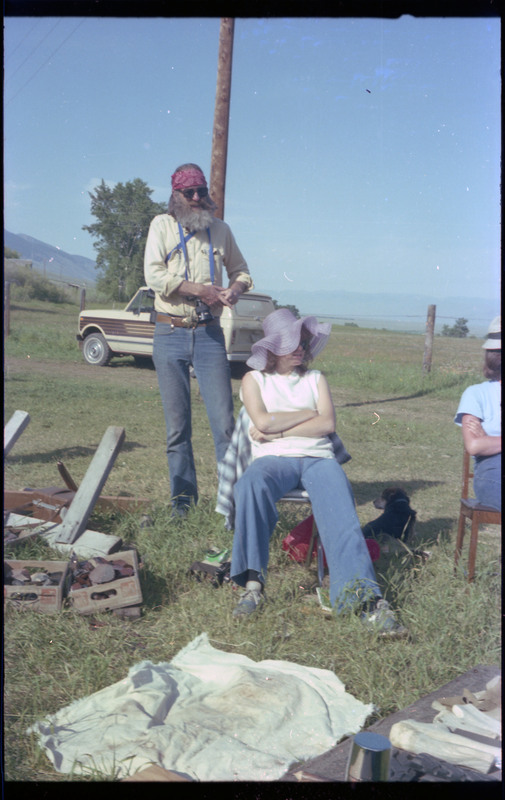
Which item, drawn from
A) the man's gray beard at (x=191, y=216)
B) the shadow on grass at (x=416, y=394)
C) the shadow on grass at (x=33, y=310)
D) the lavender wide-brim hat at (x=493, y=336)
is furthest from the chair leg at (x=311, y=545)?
the shadow on grass at (x=33, y=310)

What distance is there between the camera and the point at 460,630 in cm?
306

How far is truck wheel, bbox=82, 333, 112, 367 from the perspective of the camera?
43.1ft

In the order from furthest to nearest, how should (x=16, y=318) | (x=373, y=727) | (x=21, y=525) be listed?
(x=16, y=318) → (x=21, y=525) → (x=373, y=727)

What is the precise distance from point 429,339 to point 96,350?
6.18m

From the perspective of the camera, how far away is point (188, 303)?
4.12 metres

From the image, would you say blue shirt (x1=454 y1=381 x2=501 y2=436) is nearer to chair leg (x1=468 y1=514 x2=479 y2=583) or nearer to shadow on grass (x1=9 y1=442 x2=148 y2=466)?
chair leg (x1=468 y1=514 x2=479 y2=583)

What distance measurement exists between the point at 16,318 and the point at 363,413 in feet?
40.3

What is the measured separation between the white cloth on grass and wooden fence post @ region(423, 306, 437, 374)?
1000 centimetres

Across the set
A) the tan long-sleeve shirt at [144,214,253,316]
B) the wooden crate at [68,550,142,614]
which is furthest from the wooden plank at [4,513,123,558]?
the tan long-sleeve shirt at [144,214,253,316]

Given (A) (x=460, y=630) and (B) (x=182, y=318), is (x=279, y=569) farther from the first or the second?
(B) (x=182, y=318)

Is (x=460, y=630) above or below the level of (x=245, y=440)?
below

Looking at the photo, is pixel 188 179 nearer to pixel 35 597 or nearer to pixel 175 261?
pixel 175 261
